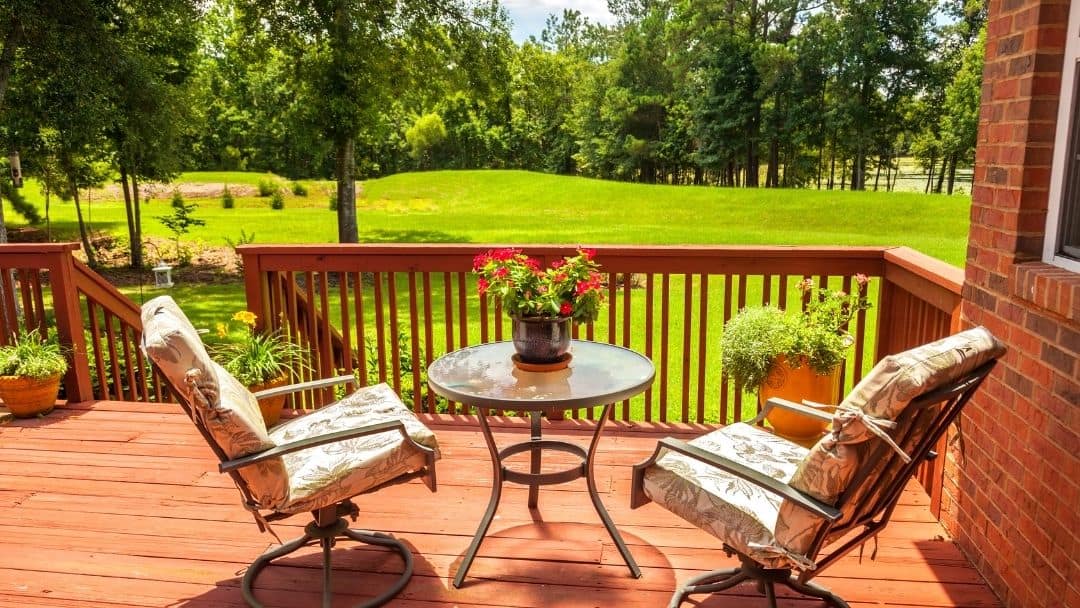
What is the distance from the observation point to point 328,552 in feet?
7.84

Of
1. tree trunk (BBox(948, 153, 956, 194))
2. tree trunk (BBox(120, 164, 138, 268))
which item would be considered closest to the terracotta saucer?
tree trunk (BBox(120, 164, 138, 268))

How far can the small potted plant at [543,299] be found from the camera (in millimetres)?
2676

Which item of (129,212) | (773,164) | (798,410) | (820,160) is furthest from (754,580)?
(820,160)

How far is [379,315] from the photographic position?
406cm

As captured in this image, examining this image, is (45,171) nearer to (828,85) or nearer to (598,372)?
(598,372)

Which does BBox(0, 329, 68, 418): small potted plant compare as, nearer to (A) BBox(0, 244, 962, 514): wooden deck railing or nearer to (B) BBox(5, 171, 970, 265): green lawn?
(A) BBox(0, 244, 962, 514): wooden deck railing

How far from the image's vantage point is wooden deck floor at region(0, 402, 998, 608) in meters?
2.42

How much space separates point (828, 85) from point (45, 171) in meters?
22.7

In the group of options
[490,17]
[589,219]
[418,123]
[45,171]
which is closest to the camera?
[490,17]

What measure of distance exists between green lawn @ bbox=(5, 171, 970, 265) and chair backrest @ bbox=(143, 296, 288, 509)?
13234 millimetres

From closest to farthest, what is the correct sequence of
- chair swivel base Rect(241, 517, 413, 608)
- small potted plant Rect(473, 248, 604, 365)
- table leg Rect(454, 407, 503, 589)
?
1. chair swivel base Rect(241, 517, 413, 608)
2. table leg Rect(454, 407, 503, 589)
3. small potted plant Rect(473, 248, 604, 365)

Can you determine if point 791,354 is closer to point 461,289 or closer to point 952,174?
point 461,289

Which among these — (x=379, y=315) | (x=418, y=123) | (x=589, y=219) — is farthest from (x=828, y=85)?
(x=379, y=315)

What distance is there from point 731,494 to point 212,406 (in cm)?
147
